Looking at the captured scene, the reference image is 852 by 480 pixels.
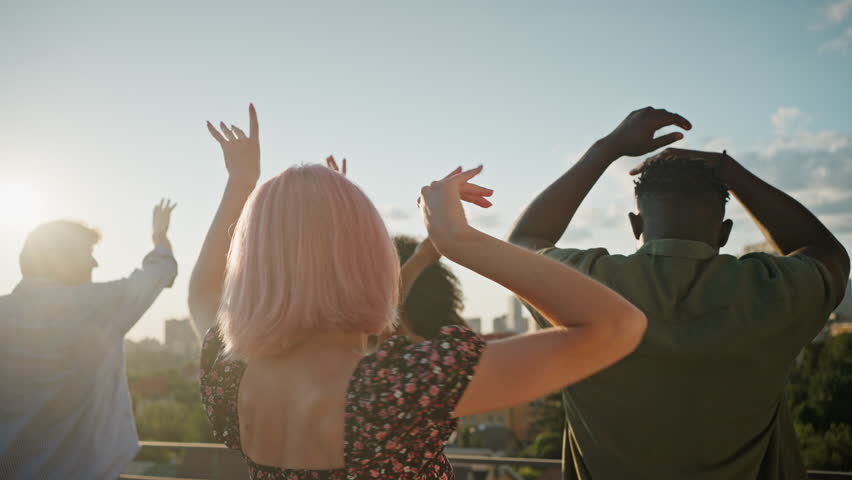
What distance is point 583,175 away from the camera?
202 centimetres

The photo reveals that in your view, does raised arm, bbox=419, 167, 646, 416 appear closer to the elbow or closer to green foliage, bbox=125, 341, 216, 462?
the elbow

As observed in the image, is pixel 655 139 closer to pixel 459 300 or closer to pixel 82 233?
pixel 459 300

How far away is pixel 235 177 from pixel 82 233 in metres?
2.01

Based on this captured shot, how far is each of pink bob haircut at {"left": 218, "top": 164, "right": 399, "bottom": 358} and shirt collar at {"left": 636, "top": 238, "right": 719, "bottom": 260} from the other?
2.76ft

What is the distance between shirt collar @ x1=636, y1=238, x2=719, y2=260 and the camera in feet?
5.88

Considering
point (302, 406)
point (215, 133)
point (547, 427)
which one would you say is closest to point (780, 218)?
point (302, 406)

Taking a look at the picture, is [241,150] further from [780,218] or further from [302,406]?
[780,218]

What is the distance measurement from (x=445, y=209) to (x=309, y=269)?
0.29m

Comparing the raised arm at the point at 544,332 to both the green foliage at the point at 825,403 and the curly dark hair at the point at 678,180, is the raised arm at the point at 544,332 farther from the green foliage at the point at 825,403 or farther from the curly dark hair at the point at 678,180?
the green foliage at the point at 825,403

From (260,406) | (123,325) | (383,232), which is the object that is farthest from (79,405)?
(383,232)

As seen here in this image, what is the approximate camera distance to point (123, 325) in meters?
3.48

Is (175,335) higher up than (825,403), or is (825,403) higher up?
(175,335)

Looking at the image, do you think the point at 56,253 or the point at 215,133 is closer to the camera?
the point at 215,133

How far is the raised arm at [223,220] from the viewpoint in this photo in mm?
1781
